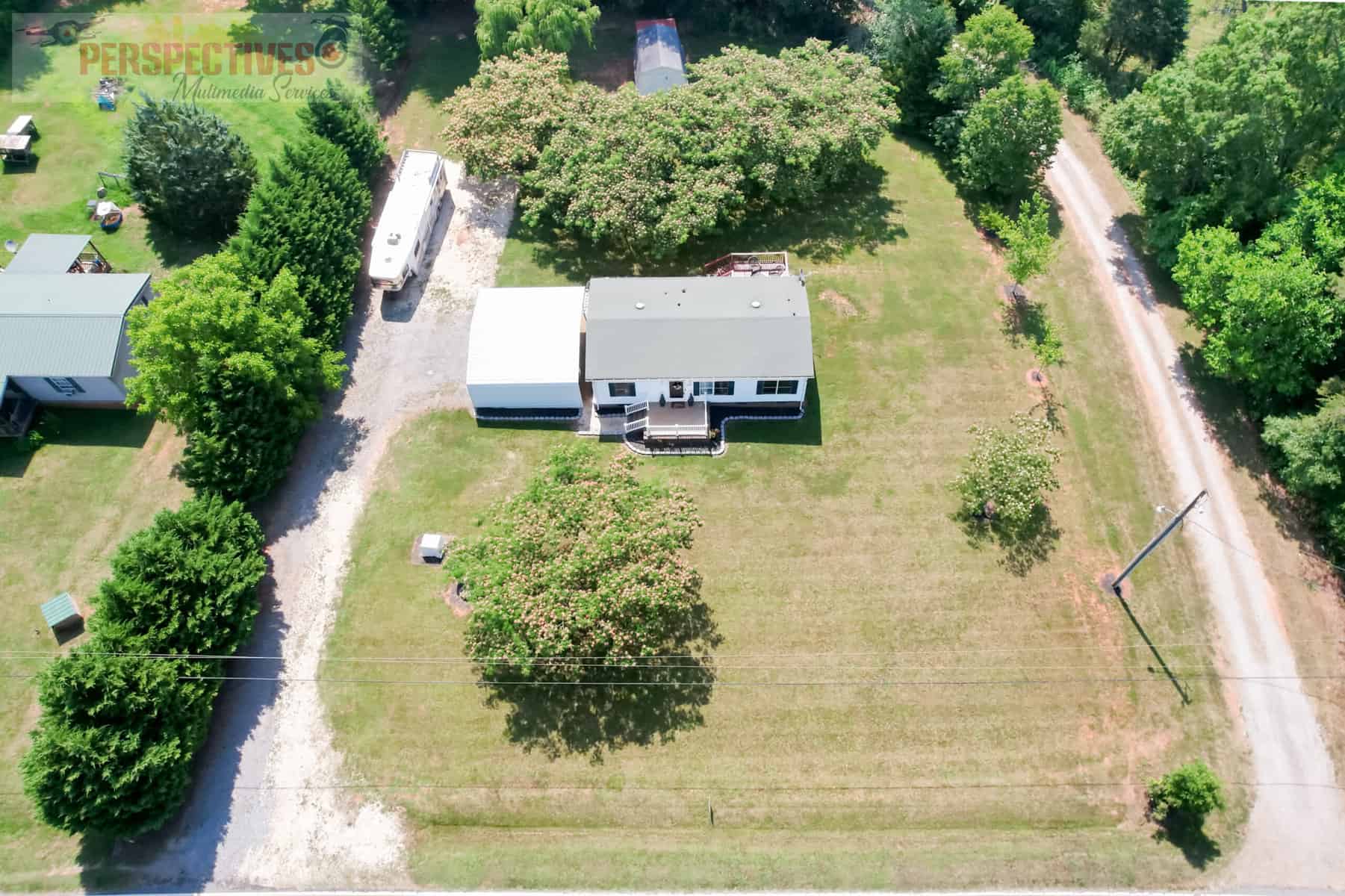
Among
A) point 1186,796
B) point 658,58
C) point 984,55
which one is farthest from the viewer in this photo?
point 658,58

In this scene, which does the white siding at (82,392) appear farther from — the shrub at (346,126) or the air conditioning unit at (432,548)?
the air conditioning unit at (432,548)

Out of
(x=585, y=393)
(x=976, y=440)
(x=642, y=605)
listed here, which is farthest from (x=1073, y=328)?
(x=642, y=605)

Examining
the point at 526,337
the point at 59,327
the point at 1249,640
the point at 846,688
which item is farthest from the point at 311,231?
the point at 1249,640

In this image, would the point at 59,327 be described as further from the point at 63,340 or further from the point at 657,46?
the point at 657,46

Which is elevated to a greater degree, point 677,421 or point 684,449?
point 677,421

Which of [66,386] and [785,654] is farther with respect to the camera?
[66,386]

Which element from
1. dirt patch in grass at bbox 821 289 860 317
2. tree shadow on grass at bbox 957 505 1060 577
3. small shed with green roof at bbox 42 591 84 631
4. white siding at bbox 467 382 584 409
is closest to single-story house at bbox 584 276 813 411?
white siding at bbox 467 382 584 409
